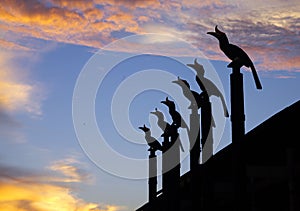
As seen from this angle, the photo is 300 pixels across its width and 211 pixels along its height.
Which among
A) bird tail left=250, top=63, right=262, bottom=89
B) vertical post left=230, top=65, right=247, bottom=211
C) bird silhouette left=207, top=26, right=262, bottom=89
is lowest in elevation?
vertical post left=230, top=65, right=247, bottom=211

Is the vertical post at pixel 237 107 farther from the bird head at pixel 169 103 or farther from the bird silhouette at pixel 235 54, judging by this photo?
the bird head at pixel 169 103

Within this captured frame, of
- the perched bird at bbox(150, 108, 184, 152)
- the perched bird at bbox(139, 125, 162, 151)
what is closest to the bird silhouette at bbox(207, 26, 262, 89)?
the perched bird at bbox(150, 108, 184, 152)

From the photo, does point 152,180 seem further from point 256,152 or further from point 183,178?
point 256,152

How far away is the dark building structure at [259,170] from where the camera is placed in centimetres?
899

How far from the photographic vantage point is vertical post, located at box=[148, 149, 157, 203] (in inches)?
798

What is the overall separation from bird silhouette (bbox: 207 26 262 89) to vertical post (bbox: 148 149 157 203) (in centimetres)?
1053

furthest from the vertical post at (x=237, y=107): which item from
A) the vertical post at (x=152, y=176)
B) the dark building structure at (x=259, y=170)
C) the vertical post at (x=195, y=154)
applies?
the vertical post at (x=152, y=176)

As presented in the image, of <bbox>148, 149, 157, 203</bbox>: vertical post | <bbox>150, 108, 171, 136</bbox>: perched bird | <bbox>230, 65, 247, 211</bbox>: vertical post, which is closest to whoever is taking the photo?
<bbox>230, 65, 247, 211</bbox>: vertical post

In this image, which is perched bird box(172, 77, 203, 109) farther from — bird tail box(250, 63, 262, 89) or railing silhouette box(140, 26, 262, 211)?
bird tail box(250, 63, 262, 89)

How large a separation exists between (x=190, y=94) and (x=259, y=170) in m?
2.68

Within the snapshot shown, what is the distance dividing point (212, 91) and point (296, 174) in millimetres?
2452

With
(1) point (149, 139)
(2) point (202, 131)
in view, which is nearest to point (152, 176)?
(1) point (149, 139)

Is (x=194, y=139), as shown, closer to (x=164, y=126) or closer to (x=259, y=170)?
(x=259, y=170)

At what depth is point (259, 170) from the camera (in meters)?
11.0
